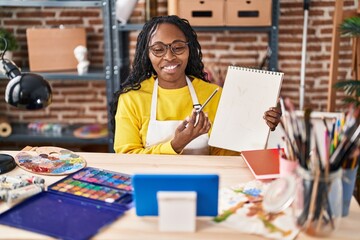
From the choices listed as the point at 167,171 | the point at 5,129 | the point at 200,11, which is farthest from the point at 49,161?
the point at 5,129

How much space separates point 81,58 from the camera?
10.1 ft

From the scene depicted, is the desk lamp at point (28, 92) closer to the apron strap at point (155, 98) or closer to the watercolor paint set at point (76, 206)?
the watercolor paint set at point (76, 206)

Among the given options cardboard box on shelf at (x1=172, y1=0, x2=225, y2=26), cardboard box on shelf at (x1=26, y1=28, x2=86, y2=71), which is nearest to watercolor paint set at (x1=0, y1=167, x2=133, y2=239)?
cardboard box on shelf at (x1=172, y1=0, x2=225, y2=26)

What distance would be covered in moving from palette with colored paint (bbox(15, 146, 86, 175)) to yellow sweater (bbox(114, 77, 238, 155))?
25 cm

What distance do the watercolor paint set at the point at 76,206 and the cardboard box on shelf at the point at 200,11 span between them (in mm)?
1673

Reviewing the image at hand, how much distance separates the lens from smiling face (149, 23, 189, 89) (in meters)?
1.75

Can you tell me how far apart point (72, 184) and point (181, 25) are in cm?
80

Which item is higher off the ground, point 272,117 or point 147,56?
point 147,56

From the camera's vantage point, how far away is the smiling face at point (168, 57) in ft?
5.75

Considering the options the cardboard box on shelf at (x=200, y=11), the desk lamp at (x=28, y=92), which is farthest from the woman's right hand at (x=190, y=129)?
the cardboard box on shelf at (x=200, y=11)

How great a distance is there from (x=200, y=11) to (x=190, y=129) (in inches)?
56.1

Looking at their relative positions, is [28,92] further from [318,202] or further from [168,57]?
[318,202]

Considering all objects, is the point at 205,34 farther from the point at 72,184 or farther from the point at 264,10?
the point at 72,184

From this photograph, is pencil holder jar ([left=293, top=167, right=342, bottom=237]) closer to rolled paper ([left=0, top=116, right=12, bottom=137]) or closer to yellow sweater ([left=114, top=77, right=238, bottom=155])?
yellow sweater ([left=114, top=77, right=238, bottom=155])
